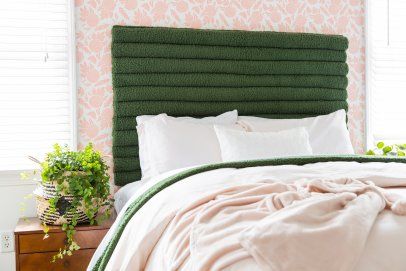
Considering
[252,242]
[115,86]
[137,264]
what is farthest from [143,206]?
[115,86]

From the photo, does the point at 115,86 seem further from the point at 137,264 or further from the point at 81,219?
the point at 137,264

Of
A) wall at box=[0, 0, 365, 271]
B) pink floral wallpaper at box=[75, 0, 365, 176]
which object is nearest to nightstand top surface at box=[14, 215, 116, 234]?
wall at box=[0, 0, 365, 271]

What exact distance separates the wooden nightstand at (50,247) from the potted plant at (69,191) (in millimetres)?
38

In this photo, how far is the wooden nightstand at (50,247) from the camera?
9.48ft

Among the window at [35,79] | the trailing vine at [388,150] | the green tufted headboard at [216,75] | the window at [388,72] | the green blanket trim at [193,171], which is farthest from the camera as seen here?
the window at [388,72]

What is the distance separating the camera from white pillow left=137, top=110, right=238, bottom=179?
122 inches

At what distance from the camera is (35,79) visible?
3420 mm

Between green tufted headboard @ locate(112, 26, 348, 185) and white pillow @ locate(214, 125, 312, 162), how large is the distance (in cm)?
47

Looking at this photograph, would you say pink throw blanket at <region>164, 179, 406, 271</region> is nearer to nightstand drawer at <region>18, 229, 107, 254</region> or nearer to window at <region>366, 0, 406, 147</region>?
nightstand drawer at <region>18, 229, 107, 254</region>

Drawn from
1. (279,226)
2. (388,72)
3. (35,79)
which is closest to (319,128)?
(388,72)

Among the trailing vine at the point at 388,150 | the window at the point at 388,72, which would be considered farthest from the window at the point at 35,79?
the window at the point at 388,72

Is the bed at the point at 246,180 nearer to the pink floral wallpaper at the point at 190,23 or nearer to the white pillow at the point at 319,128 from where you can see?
the pink floral wallpaper at the point at 190,23

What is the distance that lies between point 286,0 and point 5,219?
2.30 meters

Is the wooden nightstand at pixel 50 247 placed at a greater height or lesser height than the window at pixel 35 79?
lesser
